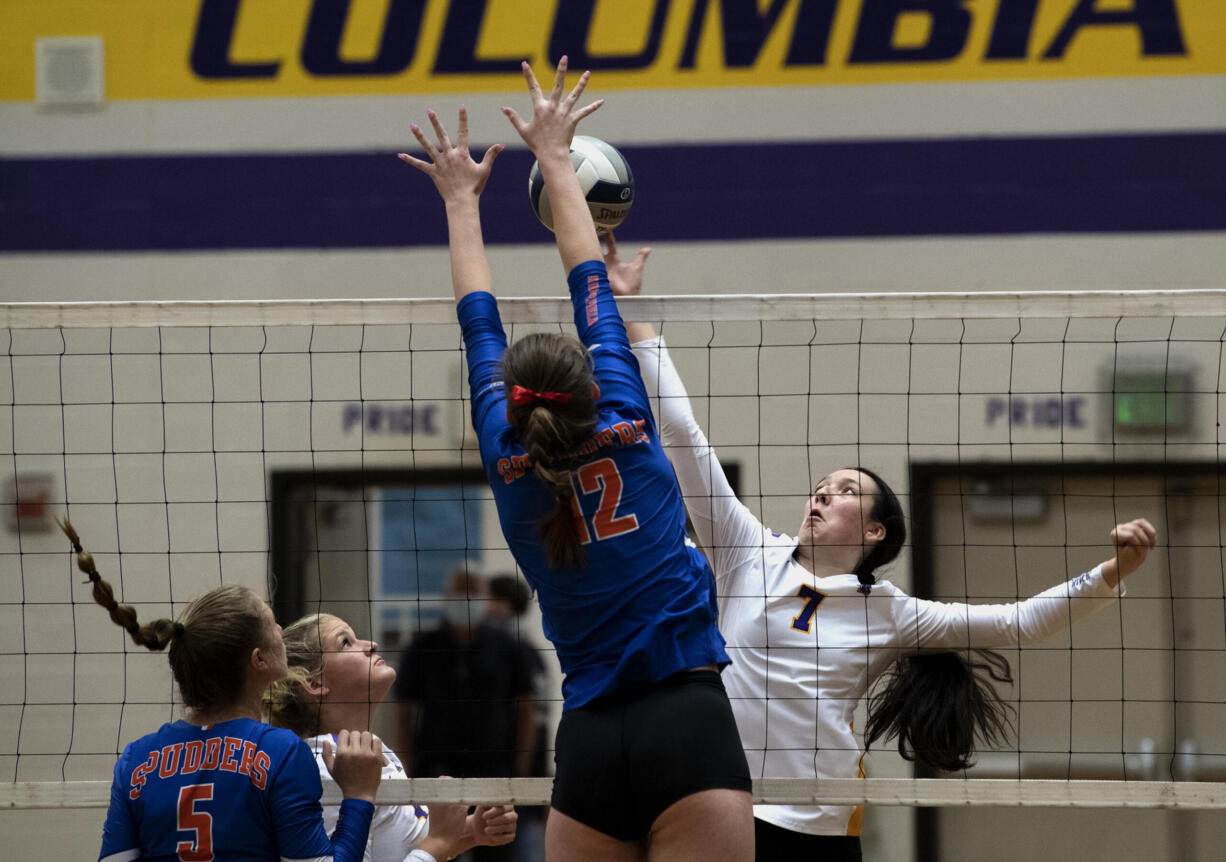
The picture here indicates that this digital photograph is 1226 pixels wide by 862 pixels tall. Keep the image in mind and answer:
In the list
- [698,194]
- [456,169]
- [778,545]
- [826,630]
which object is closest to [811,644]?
[826,630]

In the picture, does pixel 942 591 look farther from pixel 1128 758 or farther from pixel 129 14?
pixel 129 14

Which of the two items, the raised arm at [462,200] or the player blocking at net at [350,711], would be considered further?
the player blocking at net at [350,711]

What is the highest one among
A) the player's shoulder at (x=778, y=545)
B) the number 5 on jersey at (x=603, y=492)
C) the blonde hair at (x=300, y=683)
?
the number 5 on jersey at (x=603, y=492)

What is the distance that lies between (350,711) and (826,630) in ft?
4.13

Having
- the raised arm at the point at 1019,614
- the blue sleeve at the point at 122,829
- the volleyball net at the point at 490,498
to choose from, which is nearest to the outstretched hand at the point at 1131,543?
the raised arm at the point at 1019,614

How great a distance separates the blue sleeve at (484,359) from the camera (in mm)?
2480

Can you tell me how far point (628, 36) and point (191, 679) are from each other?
14.4 ft

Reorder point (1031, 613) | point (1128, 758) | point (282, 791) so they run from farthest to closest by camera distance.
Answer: point (1128, 758) < point (1031, 613) < point (282, 791)

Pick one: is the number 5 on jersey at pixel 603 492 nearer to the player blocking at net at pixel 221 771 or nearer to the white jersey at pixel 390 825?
the player blocking at net at pixel 221 771

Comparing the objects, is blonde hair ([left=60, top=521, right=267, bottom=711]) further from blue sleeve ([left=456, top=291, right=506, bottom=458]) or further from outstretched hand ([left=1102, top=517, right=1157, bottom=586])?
outstretched hand ([left=1102, top=517, right=1157, bottom=586])

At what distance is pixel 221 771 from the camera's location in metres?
2.36

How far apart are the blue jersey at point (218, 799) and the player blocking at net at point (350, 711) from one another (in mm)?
605

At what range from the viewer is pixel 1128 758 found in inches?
231

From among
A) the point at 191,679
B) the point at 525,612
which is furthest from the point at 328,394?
the point at 191,679
